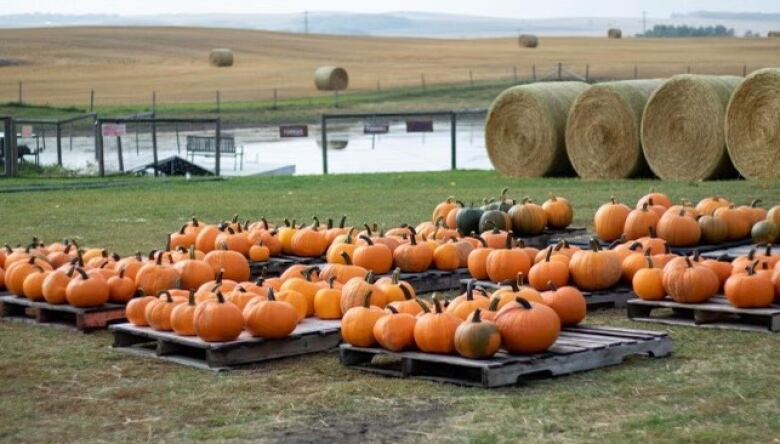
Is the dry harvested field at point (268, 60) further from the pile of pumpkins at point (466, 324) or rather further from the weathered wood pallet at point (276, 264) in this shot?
the pile of pumpkins at point (466, 324)

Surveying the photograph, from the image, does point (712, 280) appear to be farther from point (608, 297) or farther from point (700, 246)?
point (700, 246)

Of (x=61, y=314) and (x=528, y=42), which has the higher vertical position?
(x=528, y=42)

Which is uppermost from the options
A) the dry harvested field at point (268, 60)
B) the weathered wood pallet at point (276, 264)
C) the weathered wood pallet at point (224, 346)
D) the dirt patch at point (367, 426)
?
the dry harvested field at point (268, 60)

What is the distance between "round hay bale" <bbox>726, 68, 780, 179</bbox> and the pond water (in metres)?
10.4

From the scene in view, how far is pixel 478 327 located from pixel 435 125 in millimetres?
43260

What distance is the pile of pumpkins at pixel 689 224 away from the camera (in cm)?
1496

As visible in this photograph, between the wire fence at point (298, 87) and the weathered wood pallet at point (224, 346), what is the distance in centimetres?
4431

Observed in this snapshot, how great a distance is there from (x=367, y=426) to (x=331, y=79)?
190 feet

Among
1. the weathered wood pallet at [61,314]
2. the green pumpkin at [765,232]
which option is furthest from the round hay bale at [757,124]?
the weathered wood pallet at [61,314]

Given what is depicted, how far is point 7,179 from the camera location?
3198 cm

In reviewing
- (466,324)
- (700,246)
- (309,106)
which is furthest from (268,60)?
(466,324)

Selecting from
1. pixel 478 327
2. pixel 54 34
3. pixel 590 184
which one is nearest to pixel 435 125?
pixel 590 184

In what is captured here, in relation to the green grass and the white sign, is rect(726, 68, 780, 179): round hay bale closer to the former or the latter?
→ the white sign

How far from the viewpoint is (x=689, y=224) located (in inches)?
589
